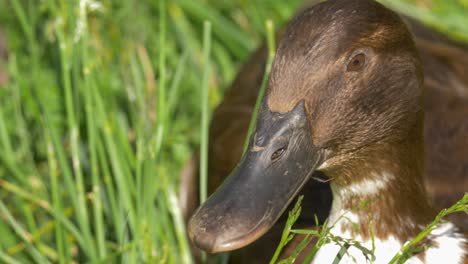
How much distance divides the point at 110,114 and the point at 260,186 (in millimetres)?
1101

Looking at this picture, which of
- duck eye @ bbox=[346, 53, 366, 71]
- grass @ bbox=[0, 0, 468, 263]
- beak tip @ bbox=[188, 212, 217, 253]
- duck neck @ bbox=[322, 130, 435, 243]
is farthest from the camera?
grass @ bbox=[0, 0, 468, 263]

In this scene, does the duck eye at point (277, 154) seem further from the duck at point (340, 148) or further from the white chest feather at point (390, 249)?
the white chest feather at point (390, 249)

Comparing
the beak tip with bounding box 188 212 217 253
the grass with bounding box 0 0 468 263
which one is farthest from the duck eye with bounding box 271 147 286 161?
the grass with bounding box 0 0 468 263

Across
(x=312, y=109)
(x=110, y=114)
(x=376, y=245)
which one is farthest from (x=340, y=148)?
(x=110, y=114)

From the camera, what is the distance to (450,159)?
2410 mm

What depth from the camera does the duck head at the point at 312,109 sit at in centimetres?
170

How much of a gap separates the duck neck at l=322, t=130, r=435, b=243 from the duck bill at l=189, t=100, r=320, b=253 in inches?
6.8

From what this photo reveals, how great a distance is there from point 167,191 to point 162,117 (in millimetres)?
255

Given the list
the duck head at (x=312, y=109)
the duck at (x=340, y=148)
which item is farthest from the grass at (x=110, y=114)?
the duck head at (x=312, y=109)

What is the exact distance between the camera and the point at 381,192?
6.39 feet

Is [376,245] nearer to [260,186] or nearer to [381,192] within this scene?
[381,192]

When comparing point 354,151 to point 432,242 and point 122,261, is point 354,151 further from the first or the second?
point 122,261

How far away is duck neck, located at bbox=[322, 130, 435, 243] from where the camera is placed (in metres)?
1.92

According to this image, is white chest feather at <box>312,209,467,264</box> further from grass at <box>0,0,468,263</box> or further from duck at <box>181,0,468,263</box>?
grass at <box>0,0,468,263</box>
